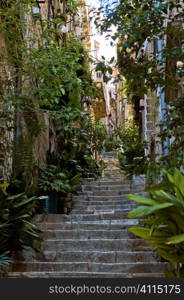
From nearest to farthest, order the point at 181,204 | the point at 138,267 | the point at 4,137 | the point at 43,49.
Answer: the point at 181,204 → the point at 138,267 → the point at 43,49 → the point at 4,137

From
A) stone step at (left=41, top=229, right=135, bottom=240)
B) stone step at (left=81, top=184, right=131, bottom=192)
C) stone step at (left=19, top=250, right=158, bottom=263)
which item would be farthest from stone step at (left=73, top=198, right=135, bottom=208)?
stone step at (left=19, top=250, right=158, bottom=263)

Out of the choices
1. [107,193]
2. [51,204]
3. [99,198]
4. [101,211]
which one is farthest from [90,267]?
[107,193]

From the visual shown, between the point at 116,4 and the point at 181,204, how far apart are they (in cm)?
243

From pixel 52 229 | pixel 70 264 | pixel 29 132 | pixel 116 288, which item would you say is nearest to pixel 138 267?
pixel 70 264

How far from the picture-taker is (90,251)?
5.67 m

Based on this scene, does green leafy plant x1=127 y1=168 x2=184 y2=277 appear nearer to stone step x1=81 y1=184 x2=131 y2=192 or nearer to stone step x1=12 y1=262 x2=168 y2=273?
stone step x1=12 y1=262 x2=168 y2=273

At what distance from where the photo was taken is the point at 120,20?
15.7ft

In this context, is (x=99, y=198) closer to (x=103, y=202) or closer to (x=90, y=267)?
(x=103, y=202)

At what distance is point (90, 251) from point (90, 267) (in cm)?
Answer: 39

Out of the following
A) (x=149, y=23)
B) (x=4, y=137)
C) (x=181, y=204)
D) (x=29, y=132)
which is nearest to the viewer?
(x=181, y=204)

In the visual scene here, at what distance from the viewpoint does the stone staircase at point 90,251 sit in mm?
5211

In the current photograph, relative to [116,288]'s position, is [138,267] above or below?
below

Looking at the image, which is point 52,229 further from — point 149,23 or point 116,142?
point 116,142

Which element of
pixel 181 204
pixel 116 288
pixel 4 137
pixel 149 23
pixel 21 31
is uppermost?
pixel 21 31
